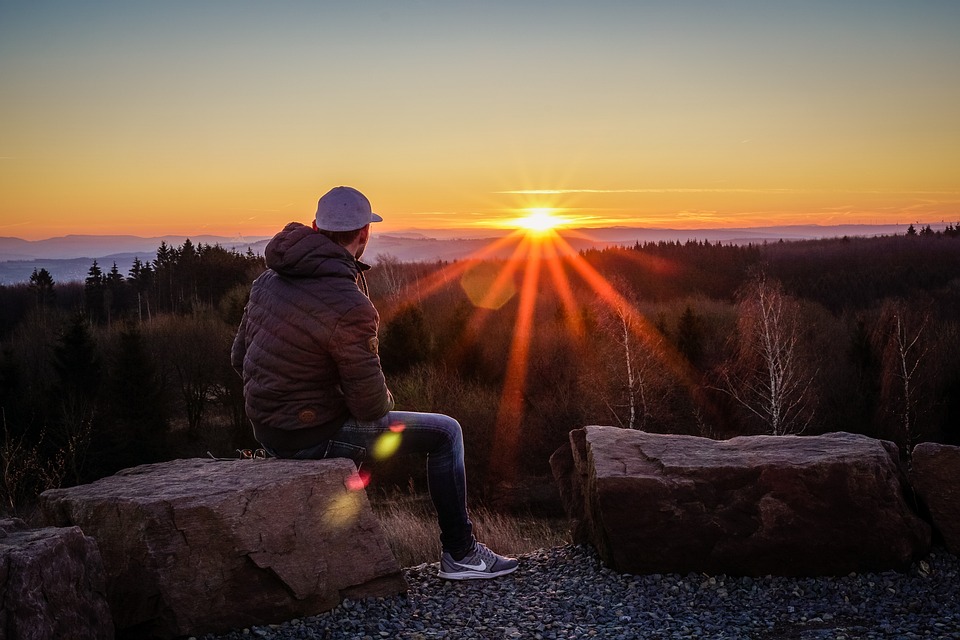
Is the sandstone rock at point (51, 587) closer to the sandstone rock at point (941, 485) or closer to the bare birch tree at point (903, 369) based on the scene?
the sandstone rock at point (941, 485)

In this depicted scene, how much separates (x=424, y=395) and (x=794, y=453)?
99.4 ft

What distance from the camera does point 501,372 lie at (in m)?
45.6

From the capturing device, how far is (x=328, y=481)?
5578 millimetres

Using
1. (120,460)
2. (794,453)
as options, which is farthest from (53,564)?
(120,460)

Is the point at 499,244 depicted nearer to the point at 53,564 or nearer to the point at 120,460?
the point at 120,460

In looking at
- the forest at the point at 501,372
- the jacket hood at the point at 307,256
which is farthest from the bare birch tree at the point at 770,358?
the jacket hood at the point at 307,256

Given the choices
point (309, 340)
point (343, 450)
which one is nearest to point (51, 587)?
point (309, 340)

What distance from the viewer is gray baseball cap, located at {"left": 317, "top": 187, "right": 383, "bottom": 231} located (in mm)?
5398

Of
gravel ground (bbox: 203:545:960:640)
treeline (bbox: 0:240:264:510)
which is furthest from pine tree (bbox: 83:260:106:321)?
gravel ground (bbox: 203:545:960:640)

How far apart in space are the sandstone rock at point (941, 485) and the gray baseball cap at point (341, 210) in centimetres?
474

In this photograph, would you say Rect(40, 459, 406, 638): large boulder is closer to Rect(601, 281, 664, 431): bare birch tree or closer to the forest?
the forest

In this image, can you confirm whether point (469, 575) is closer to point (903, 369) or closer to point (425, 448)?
point (425, 448)

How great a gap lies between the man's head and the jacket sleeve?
0.59 m

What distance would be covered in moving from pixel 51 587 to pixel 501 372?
41.5 meters
